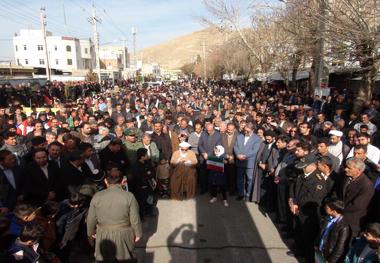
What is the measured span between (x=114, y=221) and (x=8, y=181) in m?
2.03

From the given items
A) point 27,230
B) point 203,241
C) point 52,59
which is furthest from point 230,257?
point 52,59

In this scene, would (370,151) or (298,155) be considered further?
(370,151)

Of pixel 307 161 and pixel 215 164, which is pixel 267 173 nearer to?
pixel 215 164

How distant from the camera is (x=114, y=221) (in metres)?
3.73

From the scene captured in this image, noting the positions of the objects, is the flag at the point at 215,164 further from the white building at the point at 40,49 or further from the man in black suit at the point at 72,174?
the white building at the point at 40,49

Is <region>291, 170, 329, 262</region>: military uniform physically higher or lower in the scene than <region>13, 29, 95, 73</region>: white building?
lower

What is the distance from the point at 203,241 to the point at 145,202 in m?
1.43

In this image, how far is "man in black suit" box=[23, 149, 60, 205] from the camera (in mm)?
4566

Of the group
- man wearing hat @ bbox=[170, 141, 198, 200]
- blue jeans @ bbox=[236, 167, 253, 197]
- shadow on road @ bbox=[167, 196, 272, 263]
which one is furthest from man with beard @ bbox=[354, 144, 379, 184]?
man wearing hat @ bbox=[170, 141, 198, 200]

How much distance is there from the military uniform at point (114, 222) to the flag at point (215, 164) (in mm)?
3178

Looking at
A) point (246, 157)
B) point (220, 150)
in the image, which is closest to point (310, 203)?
point (246, 157)

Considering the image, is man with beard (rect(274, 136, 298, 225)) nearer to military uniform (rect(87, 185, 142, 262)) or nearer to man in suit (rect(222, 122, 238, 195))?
man in suit (rect(222, 122, 238, 195))

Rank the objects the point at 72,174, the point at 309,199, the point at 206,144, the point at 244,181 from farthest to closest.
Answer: the point at 206,144, the point at 244,181, the point at 72,174, the point at 309,199

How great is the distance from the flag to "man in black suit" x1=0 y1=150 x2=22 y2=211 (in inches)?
145
